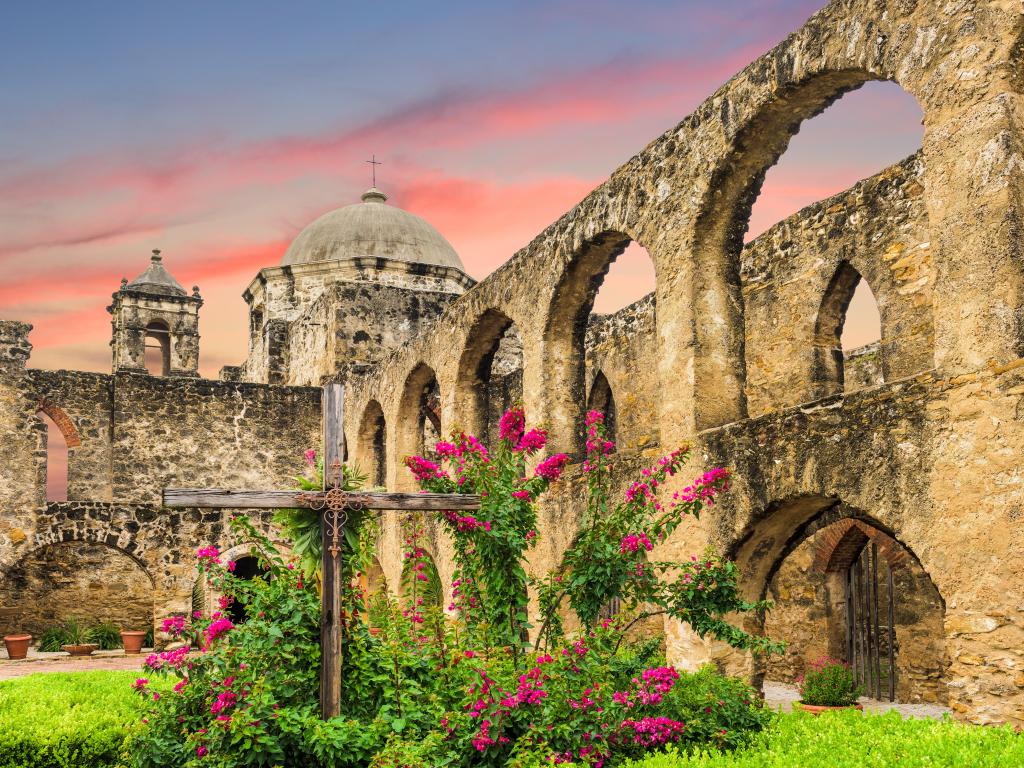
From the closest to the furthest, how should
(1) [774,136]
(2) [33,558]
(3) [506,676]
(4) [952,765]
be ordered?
(4) [952,765]
(3) [506,676]
(1) [774,136]
(2) [33,558]

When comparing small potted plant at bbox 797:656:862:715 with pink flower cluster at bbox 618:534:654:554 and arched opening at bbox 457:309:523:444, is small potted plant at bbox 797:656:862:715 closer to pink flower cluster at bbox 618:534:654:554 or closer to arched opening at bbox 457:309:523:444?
pink flower cluster at bbox 618:534:654:554

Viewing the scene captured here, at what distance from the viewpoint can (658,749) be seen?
16.5 ft

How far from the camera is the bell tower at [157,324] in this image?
1003 inches

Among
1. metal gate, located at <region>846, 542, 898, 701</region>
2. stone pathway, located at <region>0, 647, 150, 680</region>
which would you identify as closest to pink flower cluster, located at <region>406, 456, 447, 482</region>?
metal gate, located at <region>846, 542, 898, 701</region>

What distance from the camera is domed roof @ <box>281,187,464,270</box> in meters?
22.6

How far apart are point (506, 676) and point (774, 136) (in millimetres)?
4436

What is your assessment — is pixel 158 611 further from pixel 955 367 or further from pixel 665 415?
pixel 955 367

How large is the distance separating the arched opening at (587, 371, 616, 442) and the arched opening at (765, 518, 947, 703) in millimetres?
3715

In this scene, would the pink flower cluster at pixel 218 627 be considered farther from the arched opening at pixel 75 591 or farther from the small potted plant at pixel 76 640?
the arched opening at pixel 75 591

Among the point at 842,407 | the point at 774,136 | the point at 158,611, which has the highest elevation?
the point at 774,136

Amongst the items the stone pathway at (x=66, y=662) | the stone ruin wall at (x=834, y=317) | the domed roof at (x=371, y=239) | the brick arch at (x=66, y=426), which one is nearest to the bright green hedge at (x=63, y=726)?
the stone ruin wall at (x=834, y=317)

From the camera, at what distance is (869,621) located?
1135cm

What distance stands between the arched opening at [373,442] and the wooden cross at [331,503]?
34.0 ft

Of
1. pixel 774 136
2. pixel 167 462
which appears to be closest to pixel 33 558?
pixel 167 462
